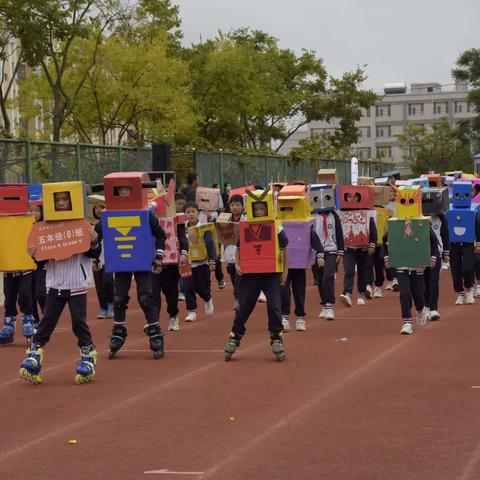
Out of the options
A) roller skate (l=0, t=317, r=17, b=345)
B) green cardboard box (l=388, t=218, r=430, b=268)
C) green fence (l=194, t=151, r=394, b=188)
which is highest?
green fence (l=194, t=151, r=394, b=188)

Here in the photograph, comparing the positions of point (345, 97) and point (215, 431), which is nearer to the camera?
point (215, 431)

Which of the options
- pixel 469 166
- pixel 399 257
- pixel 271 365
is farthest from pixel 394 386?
pixel 469 166

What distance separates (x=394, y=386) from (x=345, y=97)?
61.2 meters

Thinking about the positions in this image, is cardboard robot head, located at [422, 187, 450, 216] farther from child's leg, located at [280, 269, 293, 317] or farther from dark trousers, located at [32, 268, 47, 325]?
dark trousers, located at [32, 268, 47, 325]

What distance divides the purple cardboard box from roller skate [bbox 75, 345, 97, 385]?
16.0ft

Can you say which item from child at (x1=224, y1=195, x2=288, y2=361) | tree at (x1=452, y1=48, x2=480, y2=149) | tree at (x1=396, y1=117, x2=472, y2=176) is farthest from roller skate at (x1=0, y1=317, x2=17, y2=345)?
tree at (x1=396, y1=117, x2=472, y2=176)

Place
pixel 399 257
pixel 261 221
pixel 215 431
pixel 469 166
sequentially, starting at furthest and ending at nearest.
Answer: pixel 469 166 < pixel 399 257 < pixel 261 221 < pixel 215 431

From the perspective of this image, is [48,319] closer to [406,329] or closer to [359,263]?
[406,329]

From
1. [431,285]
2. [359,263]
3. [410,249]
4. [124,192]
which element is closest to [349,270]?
[359,263]

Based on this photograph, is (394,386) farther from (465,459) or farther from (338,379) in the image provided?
(465,459)

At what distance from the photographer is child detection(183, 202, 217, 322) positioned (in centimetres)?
2080

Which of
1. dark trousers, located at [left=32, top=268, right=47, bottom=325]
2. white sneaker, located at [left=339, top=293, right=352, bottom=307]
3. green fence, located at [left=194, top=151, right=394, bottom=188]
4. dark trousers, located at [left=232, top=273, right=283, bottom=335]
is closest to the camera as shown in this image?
dark trousers, located at [left=232, top=273, right=283, bottom=335]

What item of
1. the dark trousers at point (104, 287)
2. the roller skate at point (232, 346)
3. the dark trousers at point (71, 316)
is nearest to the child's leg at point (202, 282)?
the dark trousers at point (104, 287)

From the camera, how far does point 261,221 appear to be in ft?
52.0
